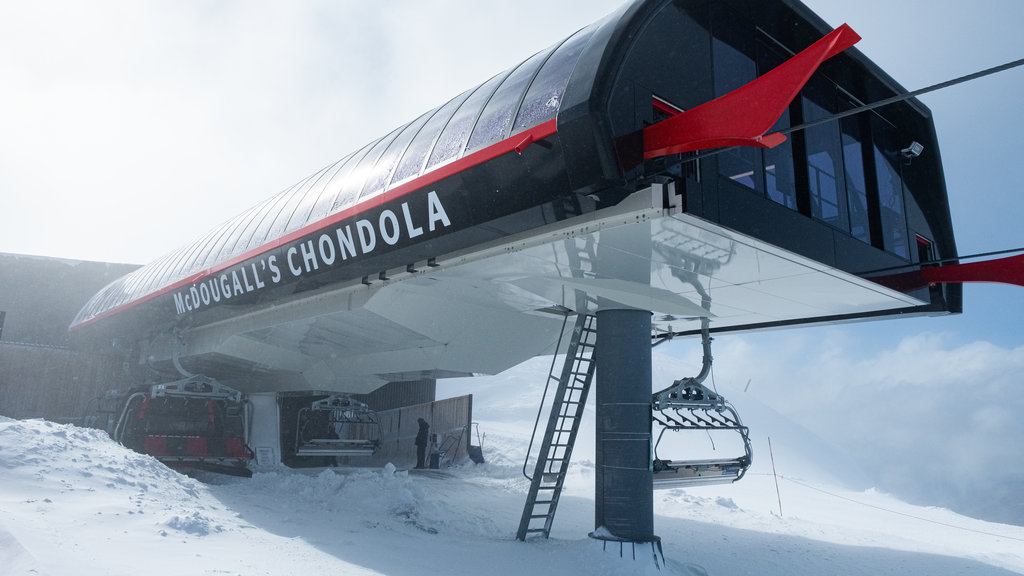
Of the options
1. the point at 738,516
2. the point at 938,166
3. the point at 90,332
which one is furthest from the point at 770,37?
the point at 90,332

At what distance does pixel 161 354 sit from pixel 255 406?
8.79 ft

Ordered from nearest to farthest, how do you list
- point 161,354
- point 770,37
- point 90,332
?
1. point 770,37
2. point 161,354
3. point 90,332

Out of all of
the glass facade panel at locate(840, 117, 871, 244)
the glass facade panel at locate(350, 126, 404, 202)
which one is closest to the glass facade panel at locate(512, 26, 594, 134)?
the glass facade panel at locate(350, 126, 404, 202)

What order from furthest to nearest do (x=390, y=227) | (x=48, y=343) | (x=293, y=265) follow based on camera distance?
(x=48, y=343)
(x=293, y=265)
(x=390, y=227)

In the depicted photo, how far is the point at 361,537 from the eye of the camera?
8211 millimetres

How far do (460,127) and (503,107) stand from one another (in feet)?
2.73

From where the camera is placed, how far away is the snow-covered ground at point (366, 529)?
5930 millimetres

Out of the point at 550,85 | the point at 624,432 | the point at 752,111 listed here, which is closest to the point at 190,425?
the point at 624,432

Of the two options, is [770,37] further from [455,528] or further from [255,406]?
[255,406]

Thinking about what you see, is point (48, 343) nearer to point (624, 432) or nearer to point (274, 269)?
point (274, 269)

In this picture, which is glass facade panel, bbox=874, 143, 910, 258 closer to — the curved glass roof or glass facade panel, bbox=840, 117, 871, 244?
glass facade panel, bbox=840, 117, 871, 244

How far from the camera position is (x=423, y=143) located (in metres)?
8.31

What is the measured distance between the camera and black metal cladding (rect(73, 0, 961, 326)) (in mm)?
5906

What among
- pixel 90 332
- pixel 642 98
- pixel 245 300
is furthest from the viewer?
pixel 90 332
